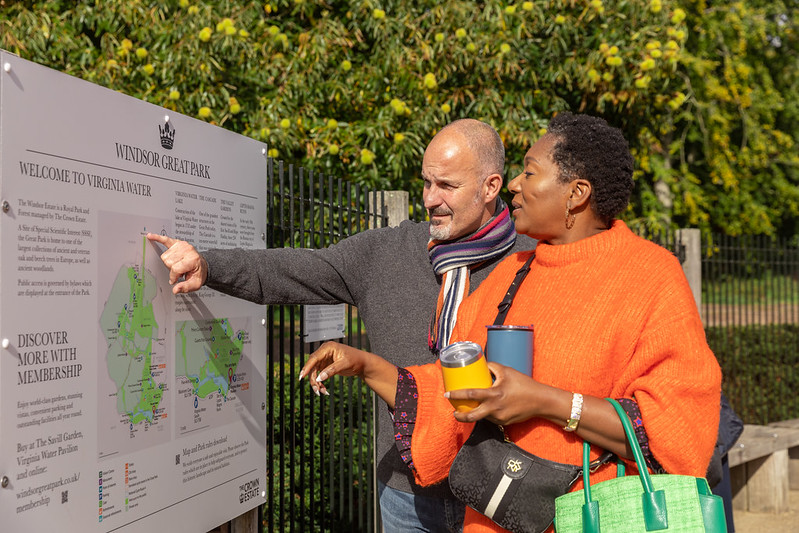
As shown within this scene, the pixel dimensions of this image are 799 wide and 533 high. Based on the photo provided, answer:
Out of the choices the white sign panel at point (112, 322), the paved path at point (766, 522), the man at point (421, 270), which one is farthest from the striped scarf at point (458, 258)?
the paved path at point (766, 522)

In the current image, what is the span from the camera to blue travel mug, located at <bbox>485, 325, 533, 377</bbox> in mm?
1912

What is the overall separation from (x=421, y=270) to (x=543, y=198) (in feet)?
3.17

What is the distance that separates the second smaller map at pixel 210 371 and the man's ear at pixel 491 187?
97 cm

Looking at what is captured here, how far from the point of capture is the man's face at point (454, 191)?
290 cm

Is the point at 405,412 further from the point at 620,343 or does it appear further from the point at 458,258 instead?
the point at 458,258

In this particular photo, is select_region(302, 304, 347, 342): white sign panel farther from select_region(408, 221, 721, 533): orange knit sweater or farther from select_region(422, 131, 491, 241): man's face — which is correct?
select_region(408, 221, 721, 533): orange knit sweater

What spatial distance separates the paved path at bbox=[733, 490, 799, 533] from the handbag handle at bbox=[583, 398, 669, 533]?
207 inches

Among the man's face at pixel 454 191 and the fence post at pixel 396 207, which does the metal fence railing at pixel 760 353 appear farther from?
the man's face at pixel 454 191

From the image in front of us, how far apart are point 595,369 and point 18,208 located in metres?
1.37

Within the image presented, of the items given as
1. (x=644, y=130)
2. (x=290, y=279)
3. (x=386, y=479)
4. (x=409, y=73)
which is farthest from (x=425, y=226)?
(x=644, y=130)

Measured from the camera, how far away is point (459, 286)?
283 cm

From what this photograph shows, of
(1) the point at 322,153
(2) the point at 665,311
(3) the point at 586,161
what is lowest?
(2) the point at 665,311

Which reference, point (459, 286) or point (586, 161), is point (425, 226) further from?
point (586, 161)

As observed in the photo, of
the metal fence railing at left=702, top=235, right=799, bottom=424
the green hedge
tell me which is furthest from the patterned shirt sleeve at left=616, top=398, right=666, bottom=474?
the green hedge
